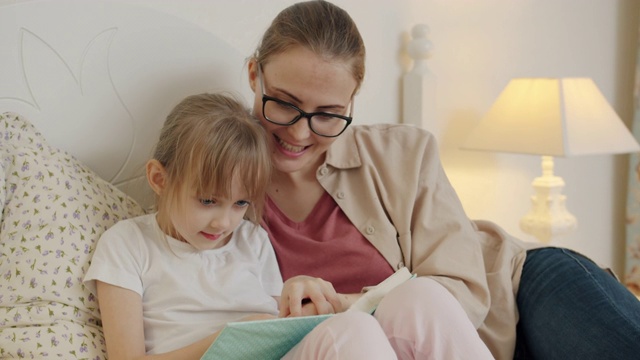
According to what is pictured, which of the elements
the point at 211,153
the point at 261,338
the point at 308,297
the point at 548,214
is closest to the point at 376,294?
the point at 308,297

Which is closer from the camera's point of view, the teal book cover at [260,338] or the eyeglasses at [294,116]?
the teal book cover at [260,338]

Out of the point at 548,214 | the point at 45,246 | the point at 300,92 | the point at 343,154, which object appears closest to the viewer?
the point at 45,246

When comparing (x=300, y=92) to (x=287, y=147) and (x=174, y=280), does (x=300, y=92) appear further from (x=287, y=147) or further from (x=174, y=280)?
(x=174, y=280)

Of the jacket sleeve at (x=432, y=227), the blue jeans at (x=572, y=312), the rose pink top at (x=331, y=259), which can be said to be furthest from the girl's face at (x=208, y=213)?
the blue jeans at (x=572, y=312)

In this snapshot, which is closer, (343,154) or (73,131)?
(73,131)

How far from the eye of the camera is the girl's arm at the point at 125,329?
47.9 inches

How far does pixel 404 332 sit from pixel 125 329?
431mm

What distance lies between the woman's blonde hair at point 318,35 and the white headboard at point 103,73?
0.82 ft

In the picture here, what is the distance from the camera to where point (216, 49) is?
173 centimetres

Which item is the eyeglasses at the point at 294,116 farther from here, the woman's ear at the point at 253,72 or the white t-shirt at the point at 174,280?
the white t-shirt at the point at 174,280

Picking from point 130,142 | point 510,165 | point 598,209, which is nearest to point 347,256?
point 130,142

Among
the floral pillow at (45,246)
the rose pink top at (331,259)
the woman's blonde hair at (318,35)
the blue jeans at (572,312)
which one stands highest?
the woman's blonde hair at (318,35)

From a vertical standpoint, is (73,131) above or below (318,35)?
below

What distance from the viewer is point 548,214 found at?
2.38m
